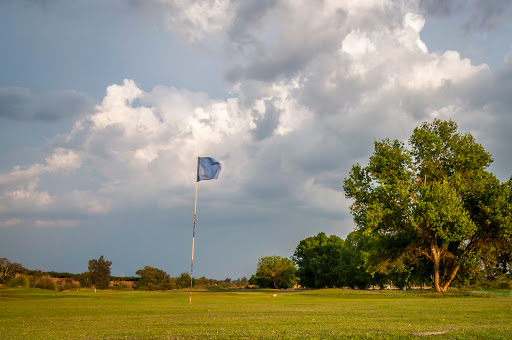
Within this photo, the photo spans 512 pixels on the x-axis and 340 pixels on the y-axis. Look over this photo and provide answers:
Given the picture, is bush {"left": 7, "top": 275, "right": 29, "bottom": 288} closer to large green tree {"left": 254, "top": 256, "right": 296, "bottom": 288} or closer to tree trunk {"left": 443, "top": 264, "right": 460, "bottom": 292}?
tree trunk {"left": 443, "top": 264, "right": 460, "bottom": 292}

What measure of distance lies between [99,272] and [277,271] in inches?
1911

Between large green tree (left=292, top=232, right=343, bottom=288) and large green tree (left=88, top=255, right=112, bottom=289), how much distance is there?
151ft

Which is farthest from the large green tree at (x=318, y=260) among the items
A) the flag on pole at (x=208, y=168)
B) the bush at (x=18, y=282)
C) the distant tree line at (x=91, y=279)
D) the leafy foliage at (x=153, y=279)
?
the flag on pole at (x=208, y=168)

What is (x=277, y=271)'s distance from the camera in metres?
114

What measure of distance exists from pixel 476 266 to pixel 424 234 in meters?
6.76

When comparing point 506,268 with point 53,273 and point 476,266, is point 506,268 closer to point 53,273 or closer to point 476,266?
point 476,266

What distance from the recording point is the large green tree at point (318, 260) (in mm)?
95825

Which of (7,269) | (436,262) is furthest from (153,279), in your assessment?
(436,262)

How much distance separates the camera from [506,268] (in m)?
47.2

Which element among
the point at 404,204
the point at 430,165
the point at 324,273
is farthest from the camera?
the point at 324,273

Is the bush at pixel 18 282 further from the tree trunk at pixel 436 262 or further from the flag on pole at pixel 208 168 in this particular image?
the tree trunk at pixel 436 262

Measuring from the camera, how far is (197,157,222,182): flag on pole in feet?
109

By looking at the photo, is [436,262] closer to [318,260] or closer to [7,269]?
[318,260]

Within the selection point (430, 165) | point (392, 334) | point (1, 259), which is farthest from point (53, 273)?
point (392, 334)
